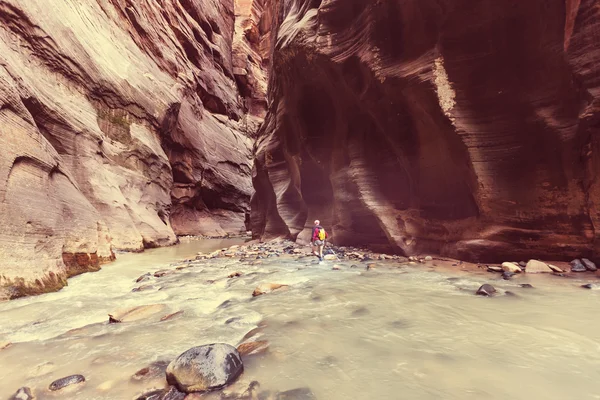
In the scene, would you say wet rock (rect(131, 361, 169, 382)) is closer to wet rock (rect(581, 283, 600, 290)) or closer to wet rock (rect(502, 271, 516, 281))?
wet rock (rect(502, 271, 516, 281))

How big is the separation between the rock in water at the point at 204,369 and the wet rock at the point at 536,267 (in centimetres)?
576

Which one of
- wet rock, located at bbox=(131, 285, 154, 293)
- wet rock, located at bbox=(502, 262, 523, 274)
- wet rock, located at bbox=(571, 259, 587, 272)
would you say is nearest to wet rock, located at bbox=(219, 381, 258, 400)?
wet rock, located at bbox=(131, 285, 154, 293)

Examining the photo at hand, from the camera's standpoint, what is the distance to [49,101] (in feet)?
33.1

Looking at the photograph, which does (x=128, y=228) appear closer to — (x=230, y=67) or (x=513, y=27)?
(x=513, y=27)

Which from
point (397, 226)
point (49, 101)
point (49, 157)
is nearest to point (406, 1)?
point (397, 226)

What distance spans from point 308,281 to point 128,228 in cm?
934

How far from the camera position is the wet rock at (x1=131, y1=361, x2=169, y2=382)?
7.38 ft

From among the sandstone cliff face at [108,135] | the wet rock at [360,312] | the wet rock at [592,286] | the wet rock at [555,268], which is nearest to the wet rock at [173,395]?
the wet rock at [360,312]

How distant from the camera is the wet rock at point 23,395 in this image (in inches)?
77.8

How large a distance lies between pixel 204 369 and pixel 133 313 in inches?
83.9

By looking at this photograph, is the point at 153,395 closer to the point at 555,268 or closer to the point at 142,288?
the point at 142,288

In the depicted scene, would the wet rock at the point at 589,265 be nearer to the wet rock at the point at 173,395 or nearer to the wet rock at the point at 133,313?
the wet rock at the point at 173,395

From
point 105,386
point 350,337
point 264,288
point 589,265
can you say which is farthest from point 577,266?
point 105,386

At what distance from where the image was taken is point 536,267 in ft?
18.1
